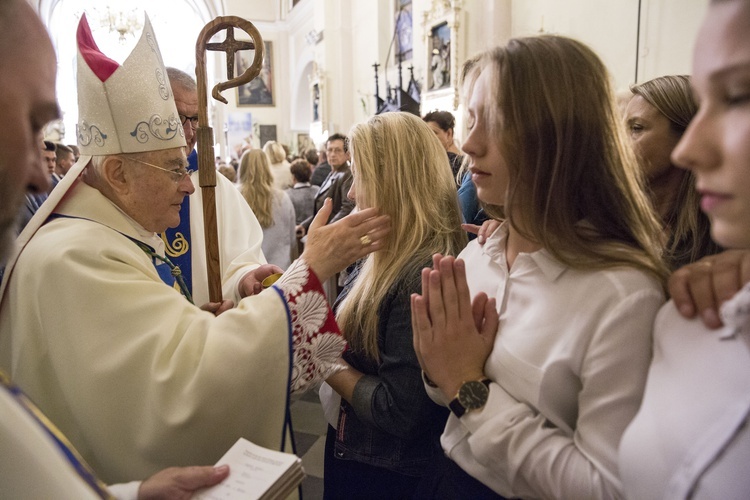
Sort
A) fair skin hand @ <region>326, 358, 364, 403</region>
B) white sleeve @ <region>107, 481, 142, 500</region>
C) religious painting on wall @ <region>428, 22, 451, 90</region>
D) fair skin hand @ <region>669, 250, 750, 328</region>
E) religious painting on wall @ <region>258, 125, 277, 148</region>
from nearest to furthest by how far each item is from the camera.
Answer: fair skin hand @ <region>669, 250, 750, 328</region> → white sleeve @ <region>107, 481, 142, 500</region> → fair skin hand @ <region>326, 358, 364, 403</region> → religious painting on wall @ <region>428, 22, 451, 90</region> → religious painting on wall @ <region>258, 125, 277, 148</region>

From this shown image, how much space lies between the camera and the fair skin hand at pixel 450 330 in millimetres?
1098

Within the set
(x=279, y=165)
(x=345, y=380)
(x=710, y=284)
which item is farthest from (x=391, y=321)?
(x=279, y=165)

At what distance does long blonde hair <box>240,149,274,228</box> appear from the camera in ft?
14.8

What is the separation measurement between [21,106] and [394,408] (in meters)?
1.09

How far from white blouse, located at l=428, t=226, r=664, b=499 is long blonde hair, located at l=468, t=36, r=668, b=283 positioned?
8 centimetres

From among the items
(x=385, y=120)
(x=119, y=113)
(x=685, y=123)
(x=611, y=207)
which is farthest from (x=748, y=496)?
(x=119, y=113)

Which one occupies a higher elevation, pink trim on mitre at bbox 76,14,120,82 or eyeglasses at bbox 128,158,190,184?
pink trim on mitre at bbox 76,14,120,82

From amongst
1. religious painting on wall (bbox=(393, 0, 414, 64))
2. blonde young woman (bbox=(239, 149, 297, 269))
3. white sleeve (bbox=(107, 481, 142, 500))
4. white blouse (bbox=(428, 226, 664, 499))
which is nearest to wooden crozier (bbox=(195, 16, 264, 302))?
white sleeve (bbox=(107, 481, 142, 500))

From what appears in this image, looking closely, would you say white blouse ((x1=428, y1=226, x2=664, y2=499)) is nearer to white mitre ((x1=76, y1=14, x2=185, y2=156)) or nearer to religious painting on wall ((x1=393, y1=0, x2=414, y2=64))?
white mitre ((x1=76, y1=14, x2=185, y2=156))

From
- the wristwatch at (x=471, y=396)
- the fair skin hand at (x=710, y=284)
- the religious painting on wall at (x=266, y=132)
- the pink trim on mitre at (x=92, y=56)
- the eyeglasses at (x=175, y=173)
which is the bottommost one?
the religious painting on wall at (x=266, y=132)

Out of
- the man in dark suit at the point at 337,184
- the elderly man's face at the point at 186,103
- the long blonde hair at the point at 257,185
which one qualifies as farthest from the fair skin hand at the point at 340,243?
the long blonde hair at the point at 257,185

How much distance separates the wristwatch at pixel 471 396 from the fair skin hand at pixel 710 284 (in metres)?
0.38

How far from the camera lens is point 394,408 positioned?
4.82 ft

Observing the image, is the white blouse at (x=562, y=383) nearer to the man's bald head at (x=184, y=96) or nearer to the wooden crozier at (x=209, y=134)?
the wooden crozier at (x=209, y=134)
